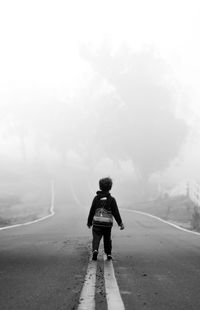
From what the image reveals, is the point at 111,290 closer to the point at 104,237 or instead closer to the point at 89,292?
the point at 89,292

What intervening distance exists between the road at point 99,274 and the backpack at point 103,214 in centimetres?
73

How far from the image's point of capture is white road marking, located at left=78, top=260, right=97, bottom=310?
16.9 feet

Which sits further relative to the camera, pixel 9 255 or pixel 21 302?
pixel 9 255

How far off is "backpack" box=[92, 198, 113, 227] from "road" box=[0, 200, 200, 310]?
73 centimetres

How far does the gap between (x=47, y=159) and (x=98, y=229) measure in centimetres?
9346

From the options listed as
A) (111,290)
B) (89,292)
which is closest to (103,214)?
(111,290)

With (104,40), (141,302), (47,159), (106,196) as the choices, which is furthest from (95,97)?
(141,302)

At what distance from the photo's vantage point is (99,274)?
7.35 m

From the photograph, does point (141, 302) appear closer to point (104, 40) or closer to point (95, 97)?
point (104, 40)

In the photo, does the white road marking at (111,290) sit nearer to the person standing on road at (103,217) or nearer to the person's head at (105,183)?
the person standing on road at (103,217)

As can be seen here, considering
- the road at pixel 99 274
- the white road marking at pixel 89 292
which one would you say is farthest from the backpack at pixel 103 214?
the white road marking at pixel 89 292

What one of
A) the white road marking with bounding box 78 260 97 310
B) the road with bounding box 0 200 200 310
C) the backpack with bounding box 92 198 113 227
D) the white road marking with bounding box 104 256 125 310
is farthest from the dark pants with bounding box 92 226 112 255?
the white road marking with bounding box 78 260 97 310

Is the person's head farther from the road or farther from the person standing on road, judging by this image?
the road

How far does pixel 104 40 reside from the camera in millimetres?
50219
